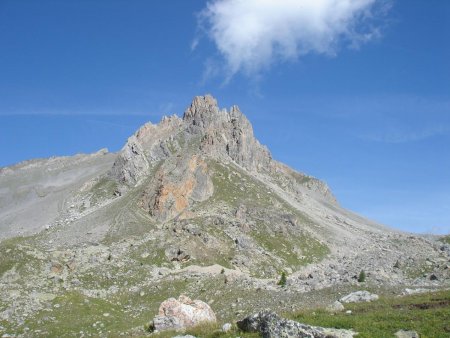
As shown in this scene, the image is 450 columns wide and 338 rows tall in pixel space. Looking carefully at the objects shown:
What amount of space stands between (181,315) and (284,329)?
12485mm

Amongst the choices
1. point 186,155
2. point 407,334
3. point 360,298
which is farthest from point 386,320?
point 186,155

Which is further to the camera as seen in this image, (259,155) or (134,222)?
(259,155)

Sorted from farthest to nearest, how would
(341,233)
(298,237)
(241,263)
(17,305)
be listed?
(341,233)
(298,237)
(241,263)
(17,305)

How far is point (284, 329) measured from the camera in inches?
814

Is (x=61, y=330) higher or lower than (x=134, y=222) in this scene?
lower

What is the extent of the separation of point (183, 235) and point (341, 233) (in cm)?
6105

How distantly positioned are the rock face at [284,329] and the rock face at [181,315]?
7986 mm

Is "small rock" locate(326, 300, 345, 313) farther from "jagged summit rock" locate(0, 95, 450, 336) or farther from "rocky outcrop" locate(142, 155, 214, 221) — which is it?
"rocky outcrop" locate(142, 155, 214, 221)

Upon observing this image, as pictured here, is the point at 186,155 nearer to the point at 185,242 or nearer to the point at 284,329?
the point at 185,242

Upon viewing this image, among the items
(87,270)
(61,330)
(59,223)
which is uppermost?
(59,223)

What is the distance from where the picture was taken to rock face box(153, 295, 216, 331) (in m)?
30.2

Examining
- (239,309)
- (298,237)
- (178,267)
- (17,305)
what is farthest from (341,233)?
(17,305)

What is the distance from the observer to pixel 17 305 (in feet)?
167

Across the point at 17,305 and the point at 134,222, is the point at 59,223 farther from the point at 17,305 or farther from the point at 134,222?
the point at 17,305
